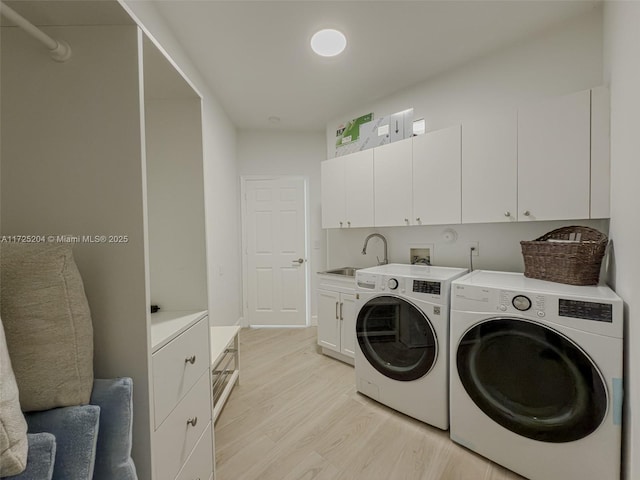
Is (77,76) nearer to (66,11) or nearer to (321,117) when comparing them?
(66,11)

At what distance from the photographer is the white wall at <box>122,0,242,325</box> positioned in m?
2.40

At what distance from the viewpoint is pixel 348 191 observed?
8.89 ft

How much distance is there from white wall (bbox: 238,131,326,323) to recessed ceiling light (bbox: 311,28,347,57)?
156cm

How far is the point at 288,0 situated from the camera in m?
1.62

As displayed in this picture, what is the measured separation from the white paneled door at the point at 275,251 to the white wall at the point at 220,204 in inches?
7.3

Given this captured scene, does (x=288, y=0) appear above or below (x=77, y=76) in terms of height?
above

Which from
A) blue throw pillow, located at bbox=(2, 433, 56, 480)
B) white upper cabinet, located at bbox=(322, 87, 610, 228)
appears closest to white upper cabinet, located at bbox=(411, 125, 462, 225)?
white upper cabinet, located at bbox=(322, 87, 610, 228)

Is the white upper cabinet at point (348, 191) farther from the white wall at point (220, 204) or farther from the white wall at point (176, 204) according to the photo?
the white wall at point (176, 204)

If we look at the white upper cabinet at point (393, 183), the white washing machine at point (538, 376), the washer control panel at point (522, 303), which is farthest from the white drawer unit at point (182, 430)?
the white upper cabinet at point (393, 183)

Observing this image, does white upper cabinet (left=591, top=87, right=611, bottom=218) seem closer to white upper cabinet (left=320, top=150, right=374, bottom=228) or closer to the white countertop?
white upper cabinet (left=320, top=150, right=374, bottom=228)

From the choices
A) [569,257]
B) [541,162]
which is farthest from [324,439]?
[541,162]

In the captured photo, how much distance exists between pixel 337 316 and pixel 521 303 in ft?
5.17

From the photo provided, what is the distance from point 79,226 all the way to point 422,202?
214 centimetres

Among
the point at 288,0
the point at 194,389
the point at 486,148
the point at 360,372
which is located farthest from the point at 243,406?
the point at 288,0
